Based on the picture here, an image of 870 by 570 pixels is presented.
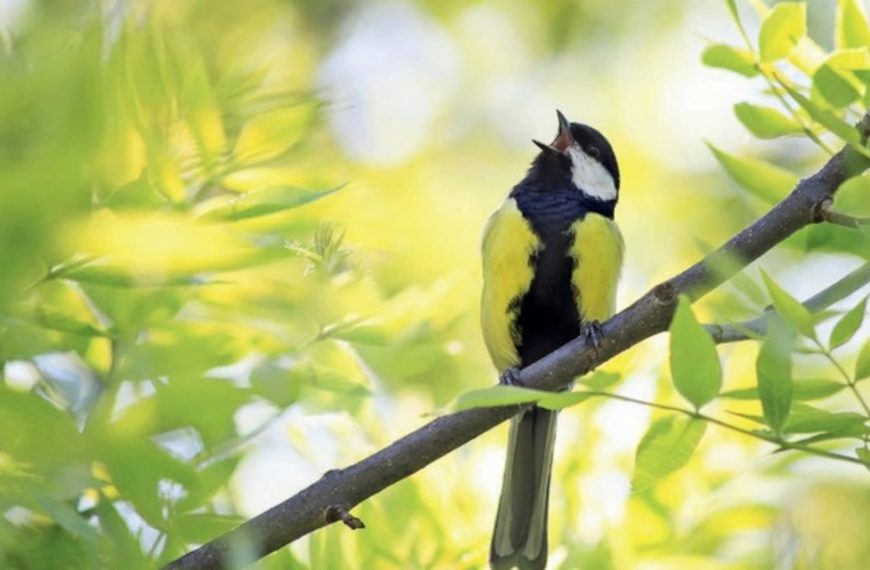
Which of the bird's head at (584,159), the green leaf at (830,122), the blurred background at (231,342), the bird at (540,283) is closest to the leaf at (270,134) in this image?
the blurred background at (231,342)

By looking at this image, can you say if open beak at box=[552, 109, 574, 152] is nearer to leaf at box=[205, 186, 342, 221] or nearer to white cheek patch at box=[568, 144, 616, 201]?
white cheek patch at box=[568, 144, 616, 201]

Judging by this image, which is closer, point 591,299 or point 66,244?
point 66,244

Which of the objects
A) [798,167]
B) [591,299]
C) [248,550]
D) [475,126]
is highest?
[475,126]

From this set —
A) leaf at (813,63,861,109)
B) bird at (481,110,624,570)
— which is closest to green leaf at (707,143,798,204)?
leaf at (813,63,861,109)

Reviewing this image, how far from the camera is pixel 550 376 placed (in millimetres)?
1598

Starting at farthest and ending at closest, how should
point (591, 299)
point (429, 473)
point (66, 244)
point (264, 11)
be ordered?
point (264, 11) < point (591, 299) < point (429, 473) < point (66, 244)

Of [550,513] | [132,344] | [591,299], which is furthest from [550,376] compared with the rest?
[591,299]

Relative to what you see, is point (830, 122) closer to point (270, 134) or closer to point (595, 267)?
point (270, 134)

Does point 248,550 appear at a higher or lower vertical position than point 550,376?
lower

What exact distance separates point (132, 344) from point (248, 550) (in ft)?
0.71

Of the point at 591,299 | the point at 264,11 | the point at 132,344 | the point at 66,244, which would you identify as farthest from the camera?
the point at 264,11

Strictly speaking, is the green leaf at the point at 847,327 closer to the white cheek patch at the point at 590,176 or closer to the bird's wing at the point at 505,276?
the bird's wing at the point at 505,276

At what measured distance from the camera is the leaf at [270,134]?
1.30 meters

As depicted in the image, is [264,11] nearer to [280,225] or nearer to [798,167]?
[798,167]
